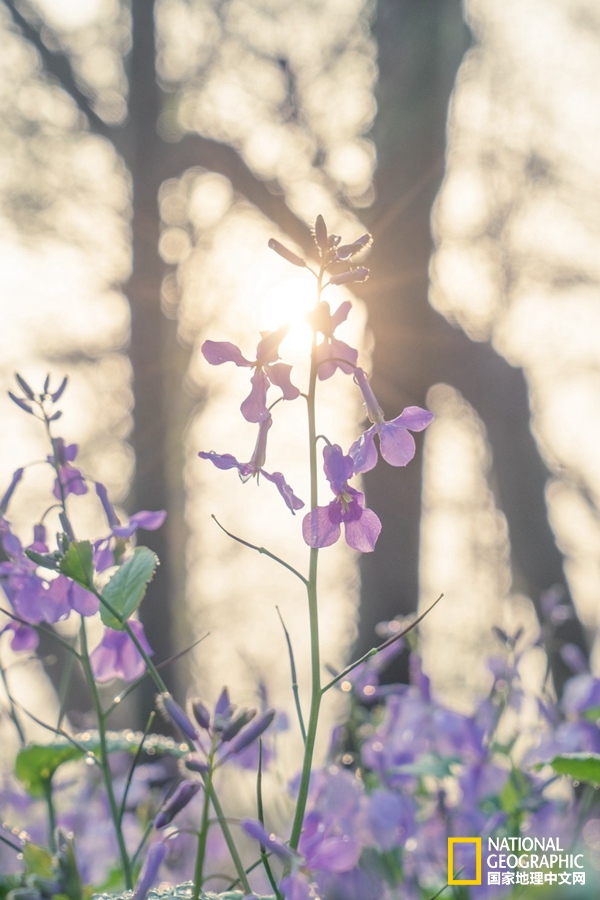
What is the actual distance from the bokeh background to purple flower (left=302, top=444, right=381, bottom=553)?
11.1 feet

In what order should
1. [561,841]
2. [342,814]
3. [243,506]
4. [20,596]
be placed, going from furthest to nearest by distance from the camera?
[243,506], [561,841], [342,814], [20,596]

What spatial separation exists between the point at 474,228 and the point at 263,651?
12.1 ft

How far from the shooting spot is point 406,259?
15.5 feet

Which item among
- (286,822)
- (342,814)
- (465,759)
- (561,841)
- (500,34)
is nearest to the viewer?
(342,814)

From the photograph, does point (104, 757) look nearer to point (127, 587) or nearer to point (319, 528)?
Result: point (127, 587)

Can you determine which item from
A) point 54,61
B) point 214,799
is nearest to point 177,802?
point 214,799

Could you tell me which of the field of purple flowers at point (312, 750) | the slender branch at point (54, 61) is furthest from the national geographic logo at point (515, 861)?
the slender branch at point (54, 61)

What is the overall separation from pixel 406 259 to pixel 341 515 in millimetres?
3959

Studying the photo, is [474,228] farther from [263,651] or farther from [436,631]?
[263,651]

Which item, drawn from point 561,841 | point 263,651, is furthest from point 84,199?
point 561,841

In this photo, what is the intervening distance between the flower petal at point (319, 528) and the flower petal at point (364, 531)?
0.05 m

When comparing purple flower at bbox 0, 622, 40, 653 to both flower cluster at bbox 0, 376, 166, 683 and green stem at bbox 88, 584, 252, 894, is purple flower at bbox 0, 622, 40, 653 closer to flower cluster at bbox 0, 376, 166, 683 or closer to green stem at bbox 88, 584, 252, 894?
flower cluster at bbox 0, 376, 166, 683

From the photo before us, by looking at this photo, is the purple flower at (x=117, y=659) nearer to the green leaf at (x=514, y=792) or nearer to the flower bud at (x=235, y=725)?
the flower bud at (x=235, y=725)

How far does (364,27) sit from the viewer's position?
16.3 feet
